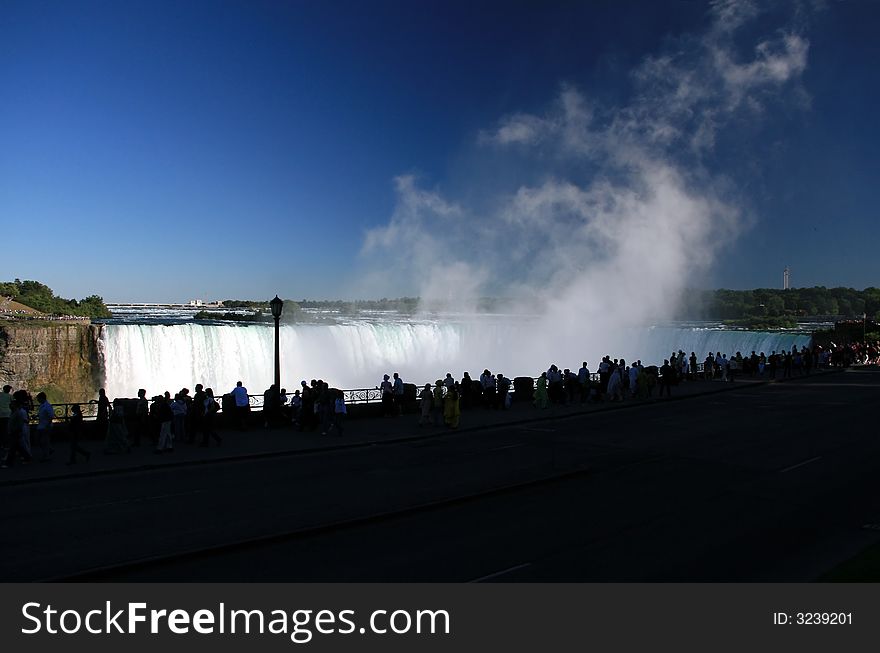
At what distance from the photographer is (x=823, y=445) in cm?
1677

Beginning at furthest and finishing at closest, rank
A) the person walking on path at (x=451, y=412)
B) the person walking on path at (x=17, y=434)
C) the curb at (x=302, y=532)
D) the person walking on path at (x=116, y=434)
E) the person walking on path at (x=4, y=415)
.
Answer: the person walking on path at (x=451, y=412) → the person walking on path at (x=116, y=434) → the person walking on path at (x=4, y=415) → the person walking on path at (x=17, y=434) → the curb at (x=302, y=532)

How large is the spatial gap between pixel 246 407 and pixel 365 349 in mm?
42866

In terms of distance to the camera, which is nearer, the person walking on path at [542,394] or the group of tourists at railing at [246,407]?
the group of tourists at railing at [246,407]

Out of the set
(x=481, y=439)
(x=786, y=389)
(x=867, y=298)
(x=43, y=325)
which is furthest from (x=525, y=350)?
(x=867, y=298)

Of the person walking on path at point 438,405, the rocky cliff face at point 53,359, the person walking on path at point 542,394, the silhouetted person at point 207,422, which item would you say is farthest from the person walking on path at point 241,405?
the rocky cliff face at point 53,359

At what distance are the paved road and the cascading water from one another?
122 ft

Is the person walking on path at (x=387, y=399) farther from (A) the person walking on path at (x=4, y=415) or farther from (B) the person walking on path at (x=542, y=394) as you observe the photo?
(A) the person walking on path at (x=4, y=415)

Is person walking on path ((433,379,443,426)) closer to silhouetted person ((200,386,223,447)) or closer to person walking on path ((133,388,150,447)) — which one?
silhouetted person ((200,386,223,447))

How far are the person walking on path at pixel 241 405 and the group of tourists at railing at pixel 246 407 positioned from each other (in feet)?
0.09

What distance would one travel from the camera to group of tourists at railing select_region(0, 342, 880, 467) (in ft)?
46.5

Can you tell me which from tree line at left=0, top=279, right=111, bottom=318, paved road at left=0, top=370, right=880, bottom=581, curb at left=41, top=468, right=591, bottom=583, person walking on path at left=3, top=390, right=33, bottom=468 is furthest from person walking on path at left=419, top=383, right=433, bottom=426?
tree line at left=0, top=279, right=111, bottom=318

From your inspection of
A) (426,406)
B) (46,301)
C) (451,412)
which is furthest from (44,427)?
(46,301)

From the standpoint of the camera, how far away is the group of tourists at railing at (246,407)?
14.2 metres
